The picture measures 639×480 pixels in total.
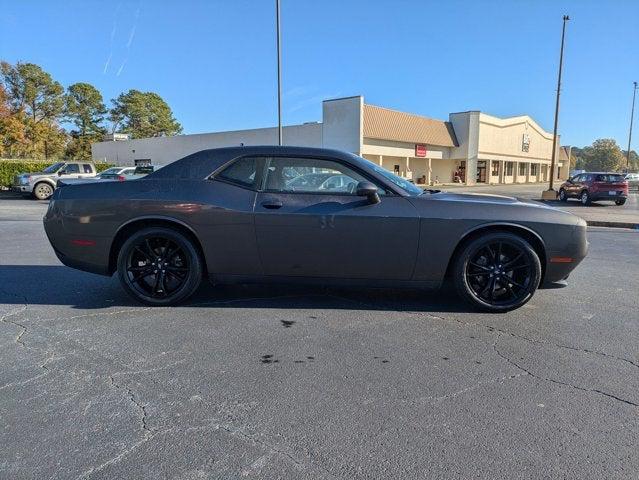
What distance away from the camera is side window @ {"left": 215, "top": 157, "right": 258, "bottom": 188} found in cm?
438

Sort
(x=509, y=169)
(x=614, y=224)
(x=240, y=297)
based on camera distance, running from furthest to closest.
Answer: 1. (x=509, y=169)
2. (x=614, y=224)
3. (x=240, y=297)

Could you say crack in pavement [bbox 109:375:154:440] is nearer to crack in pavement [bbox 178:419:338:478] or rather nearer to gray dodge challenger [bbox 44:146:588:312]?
crack in pavement [bbox 178:419:338:478]

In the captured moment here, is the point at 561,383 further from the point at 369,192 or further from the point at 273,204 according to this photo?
the point at 273,204

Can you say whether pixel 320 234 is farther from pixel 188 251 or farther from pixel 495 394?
pixel 495 394

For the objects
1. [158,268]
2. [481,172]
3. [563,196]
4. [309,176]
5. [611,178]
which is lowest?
[158,268]

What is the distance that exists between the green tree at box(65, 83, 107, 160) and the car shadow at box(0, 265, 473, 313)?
68.1m

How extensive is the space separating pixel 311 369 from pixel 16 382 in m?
1.91

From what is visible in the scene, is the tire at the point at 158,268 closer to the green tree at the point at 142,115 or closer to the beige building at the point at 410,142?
the beige building at the point at 410,142

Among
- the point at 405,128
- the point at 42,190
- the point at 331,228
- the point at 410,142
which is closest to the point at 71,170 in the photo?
the point at 42,190

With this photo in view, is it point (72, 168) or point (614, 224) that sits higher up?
point (72, 168)

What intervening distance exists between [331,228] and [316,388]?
5.45 feet

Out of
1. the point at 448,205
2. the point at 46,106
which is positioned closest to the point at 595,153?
the point at 46,106

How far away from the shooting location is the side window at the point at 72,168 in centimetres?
2081

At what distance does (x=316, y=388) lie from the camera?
2887 millimetres
